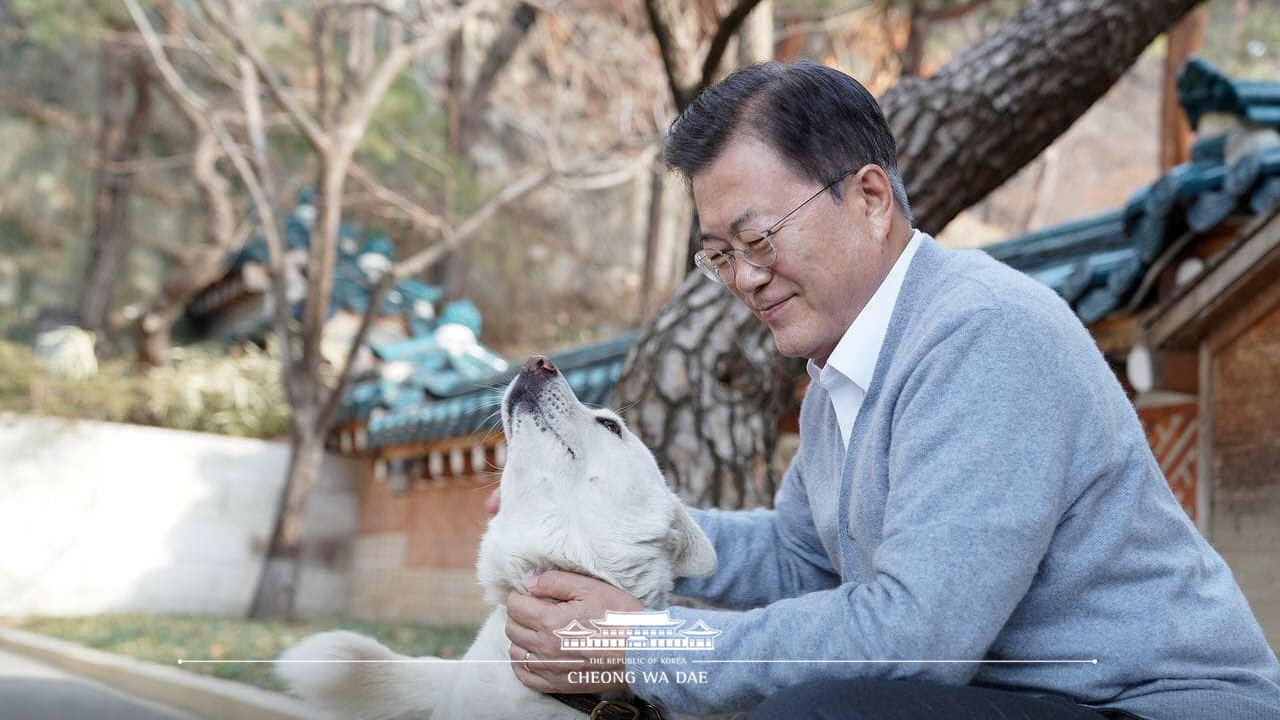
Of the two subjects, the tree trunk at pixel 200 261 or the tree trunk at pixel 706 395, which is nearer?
the tree trunk at pixel 706 395

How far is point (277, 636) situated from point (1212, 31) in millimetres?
8995

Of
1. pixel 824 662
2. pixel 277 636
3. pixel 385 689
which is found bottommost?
pixel 277 636

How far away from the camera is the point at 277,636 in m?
3.96

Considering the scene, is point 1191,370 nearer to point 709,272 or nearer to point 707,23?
point 709,272

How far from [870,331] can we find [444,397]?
4494mm

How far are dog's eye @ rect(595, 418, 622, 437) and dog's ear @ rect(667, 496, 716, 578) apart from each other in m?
0.12

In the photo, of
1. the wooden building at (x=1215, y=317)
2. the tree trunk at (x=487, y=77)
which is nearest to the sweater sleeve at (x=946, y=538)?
the wooden building at (x=1215, y=317)

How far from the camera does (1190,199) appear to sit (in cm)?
256

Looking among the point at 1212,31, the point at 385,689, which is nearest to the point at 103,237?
the point at 385,689

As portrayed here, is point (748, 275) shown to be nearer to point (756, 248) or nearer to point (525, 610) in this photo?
point (756, 248)

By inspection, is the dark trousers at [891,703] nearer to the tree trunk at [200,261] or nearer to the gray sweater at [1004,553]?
the gray sweater at [1004,553]

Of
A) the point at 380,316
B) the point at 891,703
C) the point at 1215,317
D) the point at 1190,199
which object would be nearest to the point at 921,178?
the point at 1190,199

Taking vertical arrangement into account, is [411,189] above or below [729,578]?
above

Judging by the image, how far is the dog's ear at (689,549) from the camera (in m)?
1.36
